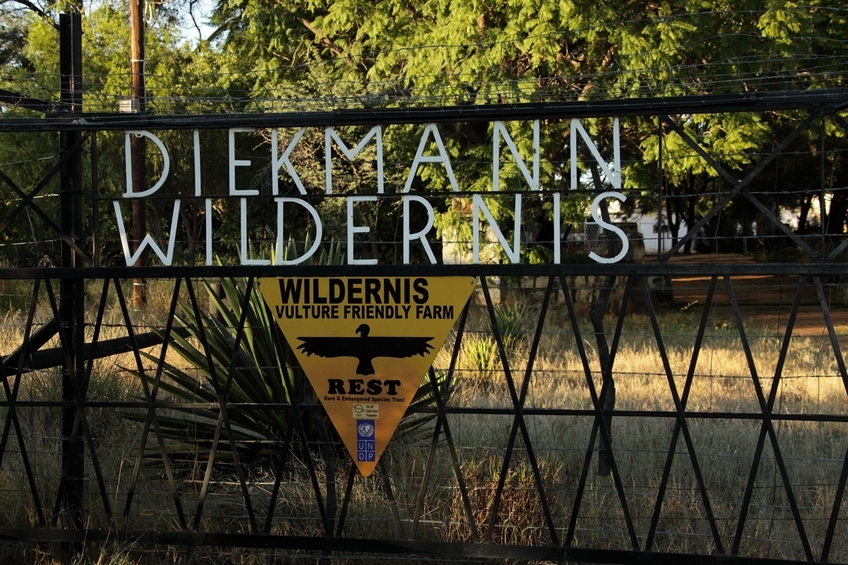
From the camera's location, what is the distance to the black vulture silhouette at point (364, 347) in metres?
4.91

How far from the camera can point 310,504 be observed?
570cm

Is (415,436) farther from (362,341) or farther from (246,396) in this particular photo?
(362,341)

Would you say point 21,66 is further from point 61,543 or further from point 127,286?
point 61,543

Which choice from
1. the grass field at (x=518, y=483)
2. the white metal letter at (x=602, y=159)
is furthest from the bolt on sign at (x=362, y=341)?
the white metal letter at (x=602, y=159)

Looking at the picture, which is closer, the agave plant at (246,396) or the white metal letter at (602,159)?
the white metal letter at (602,159)

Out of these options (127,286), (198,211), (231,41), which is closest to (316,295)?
(127,286)

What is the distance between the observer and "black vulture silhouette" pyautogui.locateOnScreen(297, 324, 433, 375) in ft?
16.1

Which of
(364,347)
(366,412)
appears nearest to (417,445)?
(366,412)

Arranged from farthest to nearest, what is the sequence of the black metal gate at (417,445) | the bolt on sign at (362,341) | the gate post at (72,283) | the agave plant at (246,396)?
the agave plant at (246,396)
the gate post at (72,283)
the bolt on sign at (362,341)
the black metal gate at (417,445)

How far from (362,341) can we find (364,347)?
36 mm

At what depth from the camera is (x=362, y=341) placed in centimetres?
493

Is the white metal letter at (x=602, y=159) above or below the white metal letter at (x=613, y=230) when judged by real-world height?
above

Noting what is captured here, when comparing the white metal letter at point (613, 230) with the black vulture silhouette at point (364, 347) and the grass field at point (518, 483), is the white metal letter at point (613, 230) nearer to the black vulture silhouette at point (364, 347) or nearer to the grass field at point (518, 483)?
the grass field at point (518, 483)

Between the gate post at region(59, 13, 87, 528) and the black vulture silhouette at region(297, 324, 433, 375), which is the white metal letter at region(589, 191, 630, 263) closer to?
the black vulture silhouette at region(297, 324, 433, 375)
